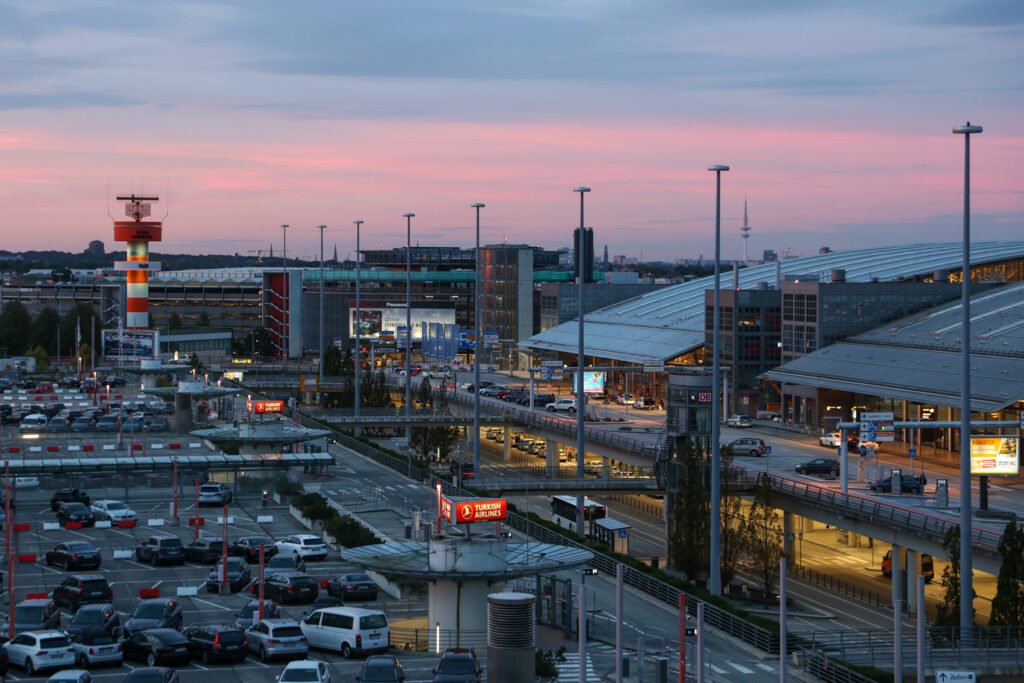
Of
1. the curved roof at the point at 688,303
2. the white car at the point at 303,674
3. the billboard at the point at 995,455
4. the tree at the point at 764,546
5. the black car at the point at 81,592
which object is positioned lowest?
the tree at the point at 764,546

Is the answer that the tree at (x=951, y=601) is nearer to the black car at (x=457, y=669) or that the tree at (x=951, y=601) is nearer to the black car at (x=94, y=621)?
the black car at (x=457, y=669)

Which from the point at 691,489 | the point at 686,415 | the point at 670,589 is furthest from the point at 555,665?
the point at 686,415

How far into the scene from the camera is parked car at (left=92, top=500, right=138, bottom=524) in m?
63.2

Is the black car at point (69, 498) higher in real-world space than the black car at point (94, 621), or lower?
lower

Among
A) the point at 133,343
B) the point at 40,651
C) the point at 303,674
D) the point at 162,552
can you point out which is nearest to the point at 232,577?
the point at 162,552

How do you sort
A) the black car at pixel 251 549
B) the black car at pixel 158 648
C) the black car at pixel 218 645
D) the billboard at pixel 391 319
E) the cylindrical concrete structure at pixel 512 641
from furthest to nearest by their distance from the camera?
the billboard at pixel 391 319 → the black car at pixel 251 549 → the black car at pixel 218 645 → the black car at pixel 158 648 → the cylindrical concrete structure at pixel 512 641

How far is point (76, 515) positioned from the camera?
62906mm

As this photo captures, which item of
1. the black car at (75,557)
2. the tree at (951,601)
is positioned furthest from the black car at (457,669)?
the black car at (75,557)

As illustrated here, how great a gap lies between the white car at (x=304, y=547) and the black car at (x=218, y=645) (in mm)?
14970

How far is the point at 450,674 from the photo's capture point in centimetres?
3388

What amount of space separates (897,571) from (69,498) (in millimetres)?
36530

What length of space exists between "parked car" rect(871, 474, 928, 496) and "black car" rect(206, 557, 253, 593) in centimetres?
3282

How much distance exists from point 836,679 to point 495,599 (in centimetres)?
978

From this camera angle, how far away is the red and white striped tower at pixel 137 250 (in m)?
172
